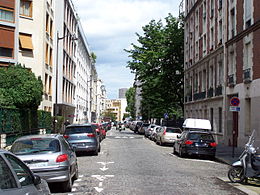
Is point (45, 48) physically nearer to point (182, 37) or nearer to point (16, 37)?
point (16, 37)

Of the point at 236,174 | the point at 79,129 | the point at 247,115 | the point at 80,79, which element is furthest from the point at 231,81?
the point at 80,79

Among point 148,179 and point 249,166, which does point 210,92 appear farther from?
point 148,179

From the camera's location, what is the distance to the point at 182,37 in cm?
4766

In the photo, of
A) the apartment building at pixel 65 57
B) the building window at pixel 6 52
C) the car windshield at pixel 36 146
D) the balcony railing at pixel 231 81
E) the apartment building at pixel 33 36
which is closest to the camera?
the car windshield at pixel 36 146

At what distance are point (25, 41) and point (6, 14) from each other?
4073 mm

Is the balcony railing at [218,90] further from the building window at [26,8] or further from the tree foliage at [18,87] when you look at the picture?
the building window at [26,8]

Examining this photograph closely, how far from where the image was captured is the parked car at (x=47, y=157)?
358 inches

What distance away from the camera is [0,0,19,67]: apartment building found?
105 feet

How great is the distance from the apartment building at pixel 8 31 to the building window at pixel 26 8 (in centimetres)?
345

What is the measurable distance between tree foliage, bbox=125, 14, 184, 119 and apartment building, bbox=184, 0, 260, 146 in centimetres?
236

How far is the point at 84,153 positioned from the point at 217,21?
1781cm

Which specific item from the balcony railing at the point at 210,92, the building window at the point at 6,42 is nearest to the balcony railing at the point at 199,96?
the balcony railing at the point at 210,92

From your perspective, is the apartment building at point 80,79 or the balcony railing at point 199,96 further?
the apartment building at point 80,79

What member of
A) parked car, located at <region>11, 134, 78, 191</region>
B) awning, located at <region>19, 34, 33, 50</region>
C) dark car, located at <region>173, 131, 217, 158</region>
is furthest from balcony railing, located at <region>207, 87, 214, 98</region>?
parked car, located at <region>11, 134, 78, 191</region>
